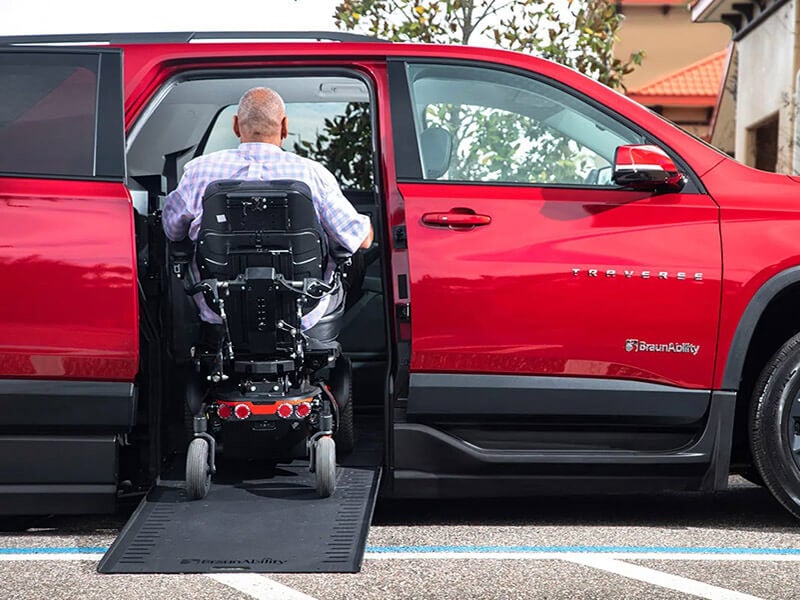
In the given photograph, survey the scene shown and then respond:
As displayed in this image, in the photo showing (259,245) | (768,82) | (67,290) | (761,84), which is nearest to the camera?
(67,290)

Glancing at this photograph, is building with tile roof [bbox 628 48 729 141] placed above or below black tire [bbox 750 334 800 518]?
above

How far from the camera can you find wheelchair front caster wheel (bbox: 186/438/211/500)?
16.2 ft

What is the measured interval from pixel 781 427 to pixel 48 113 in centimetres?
312

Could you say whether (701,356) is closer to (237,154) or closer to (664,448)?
(664,448)

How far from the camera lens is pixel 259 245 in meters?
5.03

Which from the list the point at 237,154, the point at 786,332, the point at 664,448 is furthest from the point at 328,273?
the point at 786,332

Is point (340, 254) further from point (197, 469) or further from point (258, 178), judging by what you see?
point (197, 469)

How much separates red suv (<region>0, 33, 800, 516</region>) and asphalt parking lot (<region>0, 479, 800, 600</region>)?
0.20 meters

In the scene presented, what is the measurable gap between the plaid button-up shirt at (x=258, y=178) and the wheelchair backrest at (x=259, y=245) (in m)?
0.15

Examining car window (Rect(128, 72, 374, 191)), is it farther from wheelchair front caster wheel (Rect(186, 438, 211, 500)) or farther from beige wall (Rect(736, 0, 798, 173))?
beige wall (Rect(736, 0, 798, 173))

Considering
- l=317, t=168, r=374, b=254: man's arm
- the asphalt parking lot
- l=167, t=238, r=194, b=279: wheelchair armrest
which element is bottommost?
the asphalt parking lot

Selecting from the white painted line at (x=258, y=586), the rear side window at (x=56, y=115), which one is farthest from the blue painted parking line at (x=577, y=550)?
the rear side window at (x=56, y=115)

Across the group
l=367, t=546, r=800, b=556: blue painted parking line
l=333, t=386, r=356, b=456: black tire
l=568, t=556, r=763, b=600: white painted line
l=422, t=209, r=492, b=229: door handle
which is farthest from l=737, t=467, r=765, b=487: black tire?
l=333, t=386, r=356, b=456: black tire

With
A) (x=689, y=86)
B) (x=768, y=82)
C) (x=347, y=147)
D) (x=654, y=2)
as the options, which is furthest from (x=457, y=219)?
(x=654, y=2)
